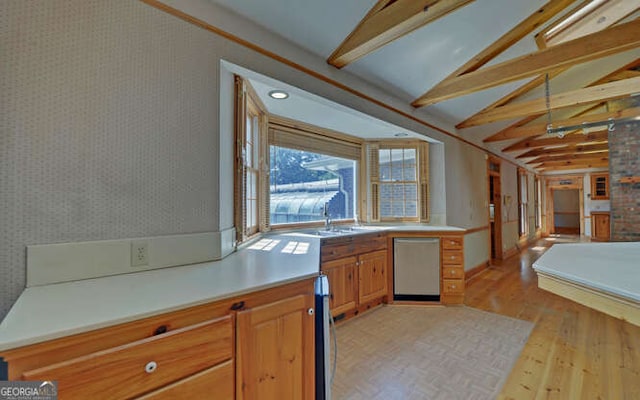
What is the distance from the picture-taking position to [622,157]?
450cm

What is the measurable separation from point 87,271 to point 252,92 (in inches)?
70.5

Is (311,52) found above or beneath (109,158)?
above

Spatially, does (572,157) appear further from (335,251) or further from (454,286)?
(335,251)

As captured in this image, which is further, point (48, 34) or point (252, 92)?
point (252, 92)

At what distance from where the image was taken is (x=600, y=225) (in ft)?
28.4

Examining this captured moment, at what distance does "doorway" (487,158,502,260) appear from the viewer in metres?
5.82

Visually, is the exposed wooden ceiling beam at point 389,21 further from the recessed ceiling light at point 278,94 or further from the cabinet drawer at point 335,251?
the cabinet drawer at point 335,251

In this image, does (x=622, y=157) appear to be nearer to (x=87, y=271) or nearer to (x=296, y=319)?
(x=296, y=319)

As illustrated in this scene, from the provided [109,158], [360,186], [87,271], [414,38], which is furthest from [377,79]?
[87,271]

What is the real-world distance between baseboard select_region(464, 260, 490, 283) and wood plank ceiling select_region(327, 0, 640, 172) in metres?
2.42

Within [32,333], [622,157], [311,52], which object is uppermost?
[311,52]

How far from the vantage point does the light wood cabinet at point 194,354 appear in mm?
741

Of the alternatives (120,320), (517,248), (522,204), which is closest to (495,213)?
(517,248)

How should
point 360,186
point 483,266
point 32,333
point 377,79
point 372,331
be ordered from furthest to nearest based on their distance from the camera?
point 483,266, point 360,186, point 377,79, point 372,331, point 32,333
